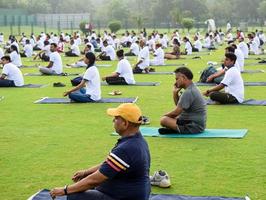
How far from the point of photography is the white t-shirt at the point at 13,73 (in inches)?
643

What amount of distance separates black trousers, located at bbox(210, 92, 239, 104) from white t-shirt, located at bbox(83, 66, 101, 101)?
104 inches

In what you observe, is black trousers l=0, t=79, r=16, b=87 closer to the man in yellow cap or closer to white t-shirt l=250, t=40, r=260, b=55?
the man in yellow cap

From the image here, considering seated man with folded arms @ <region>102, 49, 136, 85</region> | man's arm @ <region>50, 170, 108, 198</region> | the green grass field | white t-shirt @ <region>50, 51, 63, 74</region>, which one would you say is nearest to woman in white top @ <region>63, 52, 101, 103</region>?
the green grass field

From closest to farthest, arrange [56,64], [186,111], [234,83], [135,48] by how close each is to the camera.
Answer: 1. [186,111]
2. [234,83]
3. [56,64]
4. [135,48]

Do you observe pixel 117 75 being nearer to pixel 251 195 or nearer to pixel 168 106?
pixel 168 106

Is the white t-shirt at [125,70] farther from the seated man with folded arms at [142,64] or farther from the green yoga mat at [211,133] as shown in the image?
the green yoga mat at [211,133]

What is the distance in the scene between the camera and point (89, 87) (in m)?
13.4

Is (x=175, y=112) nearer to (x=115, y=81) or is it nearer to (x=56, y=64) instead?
(x=115, y=81)

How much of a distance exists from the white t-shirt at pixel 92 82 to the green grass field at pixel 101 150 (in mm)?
469

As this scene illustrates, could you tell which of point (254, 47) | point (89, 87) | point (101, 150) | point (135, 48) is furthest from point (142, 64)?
point (101, 150)

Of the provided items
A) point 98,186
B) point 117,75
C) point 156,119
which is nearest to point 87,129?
point 156,119

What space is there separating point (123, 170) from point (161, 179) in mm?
1846

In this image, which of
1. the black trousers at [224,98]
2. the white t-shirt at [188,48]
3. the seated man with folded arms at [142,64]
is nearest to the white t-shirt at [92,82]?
the black trousers at [224,98]

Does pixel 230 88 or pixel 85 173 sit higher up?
pixel 85 173
